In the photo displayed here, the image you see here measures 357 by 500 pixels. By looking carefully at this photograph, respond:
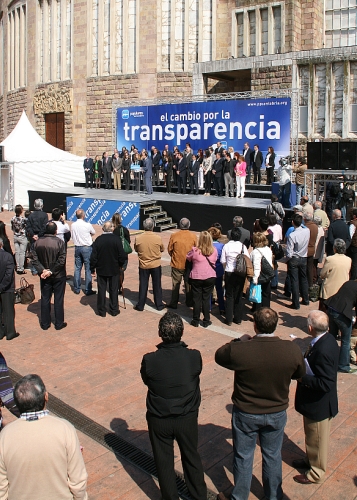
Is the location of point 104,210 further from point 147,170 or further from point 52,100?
point 52,100

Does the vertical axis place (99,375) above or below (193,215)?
below

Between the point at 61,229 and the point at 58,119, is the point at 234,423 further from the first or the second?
the point at 58,119

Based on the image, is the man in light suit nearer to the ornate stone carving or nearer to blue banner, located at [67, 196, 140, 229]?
blue banner, located at [67, 196, 140, 229]

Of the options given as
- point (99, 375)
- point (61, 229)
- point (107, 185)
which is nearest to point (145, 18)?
point (107, 185)

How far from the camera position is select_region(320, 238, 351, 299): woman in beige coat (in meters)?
7.48

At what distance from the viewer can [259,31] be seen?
1103 inches

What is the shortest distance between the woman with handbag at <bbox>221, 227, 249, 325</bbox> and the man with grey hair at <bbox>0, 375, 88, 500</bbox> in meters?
5.64

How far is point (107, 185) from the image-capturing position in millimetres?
24469

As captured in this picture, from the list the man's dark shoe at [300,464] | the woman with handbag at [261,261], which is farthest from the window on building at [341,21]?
the man's dark shoe at [300,464]

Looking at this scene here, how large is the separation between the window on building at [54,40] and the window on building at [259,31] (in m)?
11.4

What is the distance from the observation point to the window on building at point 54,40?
34750mm

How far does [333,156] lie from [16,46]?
3221 centimetres

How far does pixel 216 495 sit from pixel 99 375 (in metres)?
2.85

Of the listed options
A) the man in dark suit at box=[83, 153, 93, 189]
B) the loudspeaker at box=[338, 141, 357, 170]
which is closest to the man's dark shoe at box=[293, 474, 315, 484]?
the loudspeaker at box=[338, 141, 357, 170]
